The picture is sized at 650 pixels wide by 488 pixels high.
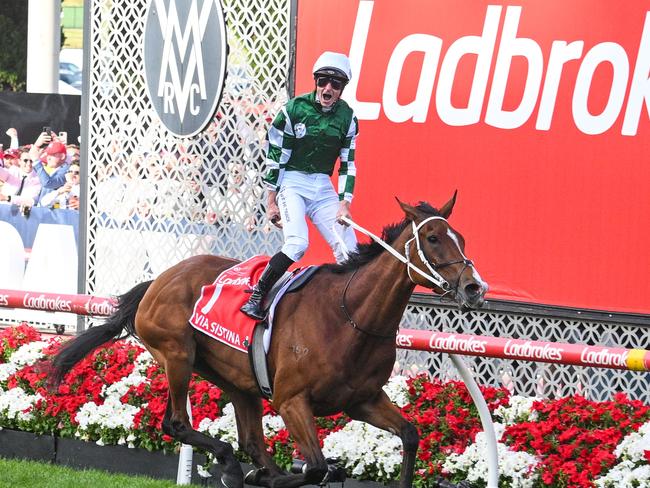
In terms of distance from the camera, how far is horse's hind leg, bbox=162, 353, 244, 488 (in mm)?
7020

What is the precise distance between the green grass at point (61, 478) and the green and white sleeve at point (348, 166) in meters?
1.79

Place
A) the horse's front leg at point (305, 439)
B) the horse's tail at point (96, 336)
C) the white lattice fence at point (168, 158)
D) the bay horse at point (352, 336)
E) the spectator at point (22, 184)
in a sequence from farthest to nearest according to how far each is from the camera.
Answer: the spectator at point (22, 184), the white lattice fence at point (168, 158), the horse's tail at point (96, 336), the horse's front leg at point (305, 439), the bay horse at point (352, 336)

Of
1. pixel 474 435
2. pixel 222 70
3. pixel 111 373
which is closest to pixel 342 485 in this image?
pixel 474 435

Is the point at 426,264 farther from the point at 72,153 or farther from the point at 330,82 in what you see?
the point at 72,153

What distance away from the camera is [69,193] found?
467 inches

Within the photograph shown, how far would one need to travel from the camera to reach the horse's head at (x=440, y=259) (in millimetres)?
5762

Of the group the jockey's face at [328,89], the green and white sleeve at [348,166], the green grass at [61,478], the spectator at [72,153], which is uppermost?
the jockey's face at [328,89]

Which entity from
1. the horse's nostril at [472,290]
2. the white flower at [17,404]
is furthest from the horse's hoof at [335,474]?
the white flower at [17,404]

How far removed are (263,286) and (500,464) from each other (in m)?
1.43

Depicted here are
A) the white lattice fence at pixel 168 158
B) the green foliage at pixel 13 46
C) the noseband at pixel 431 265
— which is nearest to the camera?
the noseband at pixel 431 265

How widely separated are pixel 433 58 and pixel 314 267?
86.3 inches

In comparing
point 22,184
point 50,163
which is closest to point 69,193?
point 50,163

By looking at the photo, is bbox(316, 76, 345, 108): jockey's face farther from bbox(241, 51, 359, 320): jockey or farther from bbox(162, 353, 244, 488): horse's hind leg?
bbox(162, 353, 244, 488): horse's hind leg

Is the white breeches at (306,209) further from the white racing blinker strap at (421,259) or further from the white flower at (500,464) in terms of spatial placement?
the white flower at (500,464)
